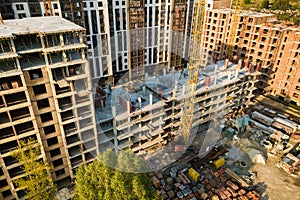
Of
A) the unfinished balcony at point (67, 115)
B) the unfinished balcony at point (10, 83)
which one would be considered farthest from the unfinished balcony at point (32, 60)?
the unfinished balcony at point (67, 115)

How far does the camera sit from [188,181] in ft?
127

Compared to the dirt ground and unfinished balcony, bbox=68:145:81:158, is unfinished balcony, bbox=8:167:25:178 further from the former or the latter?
the dirt ground

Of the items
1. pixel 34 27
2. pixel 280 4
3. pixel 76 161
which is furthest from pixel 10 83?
pixel 280 4

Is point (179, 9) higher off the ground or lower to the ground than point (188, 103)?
higher

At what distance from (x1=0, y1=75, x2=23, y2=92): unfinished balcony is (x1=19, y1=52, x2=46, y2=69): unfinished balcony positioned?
1.75 metres

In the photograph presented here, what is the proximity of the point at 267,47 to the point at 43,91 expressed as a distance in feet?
201

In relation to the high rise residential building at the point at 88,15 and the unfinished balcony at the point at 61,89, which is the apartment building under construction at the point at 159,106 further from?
the high rise residential building at the point at 88,15

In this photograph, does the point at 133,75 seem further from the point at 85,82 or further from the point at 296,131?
the point at 296,131

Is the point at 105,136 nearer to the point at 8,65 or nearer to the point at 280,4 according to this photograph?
the point at 8,65

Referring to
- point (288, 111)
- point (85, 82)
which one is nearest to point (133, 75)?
point (85, 82)

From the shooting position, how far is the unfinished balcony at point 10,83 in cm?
2602

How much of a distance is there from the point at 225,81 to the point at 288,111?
25.6 meters

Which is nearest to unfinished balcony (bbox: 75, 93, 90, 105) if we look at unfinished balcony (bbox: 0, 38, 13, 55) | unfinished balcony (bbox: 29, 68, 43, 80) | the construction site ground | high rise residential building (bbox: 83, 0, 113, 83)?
unfinished balcony (bbox: 29, 68, 43, 80)

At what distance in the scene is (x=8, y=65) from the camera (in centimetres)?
2677
